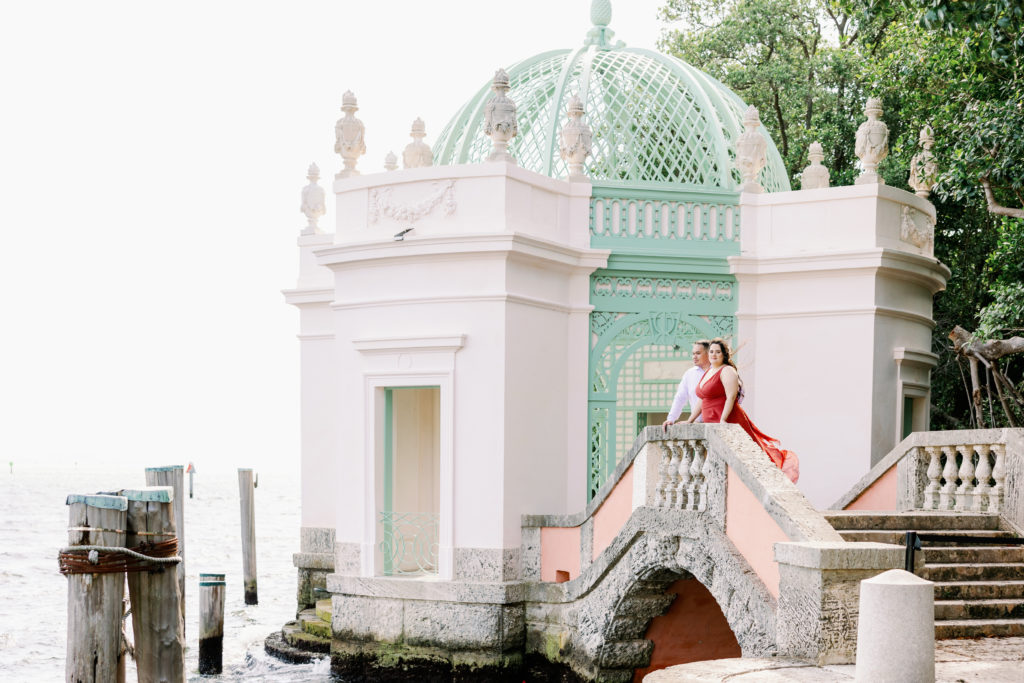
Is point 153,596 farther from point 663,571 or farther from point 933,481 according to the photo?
point 933,481

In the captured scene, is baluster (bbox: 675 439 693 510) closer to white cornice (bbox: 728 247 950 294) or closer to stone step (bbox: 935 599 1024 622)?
stone step (bbox: 935 599 1024 622)

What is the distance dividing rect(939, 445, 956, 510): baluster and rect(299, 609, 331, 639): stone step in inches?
319

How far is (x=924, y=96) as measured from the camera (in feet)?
64.2

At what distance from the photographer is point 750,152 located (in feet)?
51.4

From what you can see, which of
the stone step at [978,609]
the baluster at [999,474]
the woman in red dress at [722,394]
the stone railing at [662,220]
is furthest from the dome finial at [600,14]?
the stone step at [978,609]

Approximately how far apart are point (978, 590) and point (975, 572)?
292 millimetres

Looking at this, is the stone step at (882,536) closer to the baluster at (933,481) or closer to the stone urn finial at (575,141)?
the baluster at (933,481)

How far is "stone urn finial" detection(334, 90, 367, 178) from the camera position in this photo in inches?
648

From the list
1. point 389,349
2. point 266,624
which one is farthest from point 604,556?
point 266,624

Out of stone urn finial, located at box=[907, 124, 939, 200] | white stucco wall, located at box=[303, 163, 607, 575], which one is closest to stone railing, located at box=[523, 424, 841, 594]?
white stucco wall, located at box=[303, 163, 607, 575]

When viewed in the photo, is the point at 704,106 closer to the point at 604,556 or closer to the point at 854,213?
the point at 854,213

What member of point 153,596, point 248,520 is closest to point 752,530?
point 153,596

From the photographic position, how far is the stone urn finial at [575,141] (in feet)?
49.6

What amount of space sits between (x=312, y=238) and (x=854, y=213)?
770 centimetres
